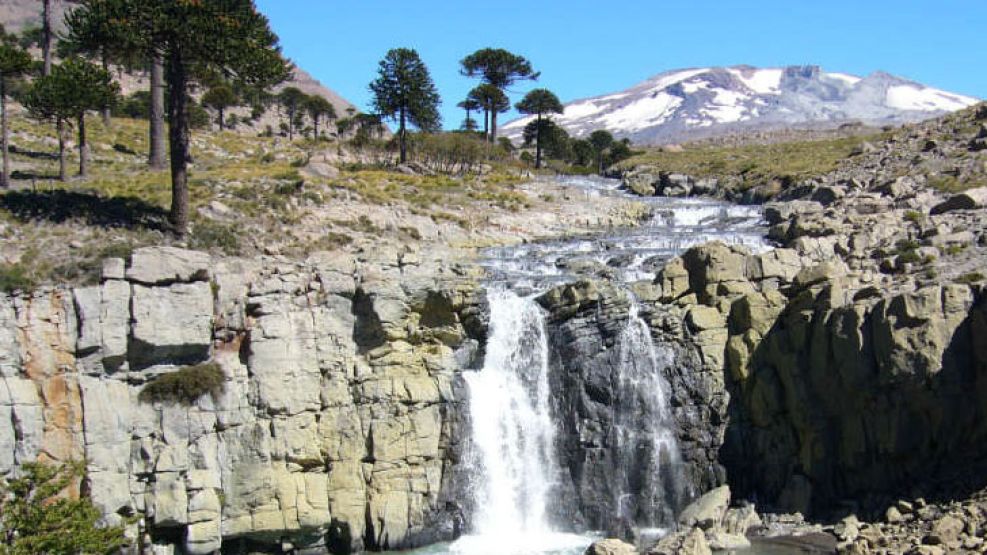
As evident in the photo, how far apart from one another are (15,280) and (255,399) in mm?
8313

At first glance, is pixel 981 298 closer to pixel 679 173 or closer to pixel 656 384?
pixel 656 384

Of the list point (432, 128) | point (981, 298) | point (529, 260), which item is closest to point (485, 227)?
point (529, 260)

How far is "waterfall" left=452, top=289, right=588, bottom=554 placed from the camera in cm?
2980

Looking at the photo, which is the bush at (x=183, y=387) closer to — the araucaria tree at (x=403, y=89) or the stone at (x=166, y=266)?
the stone at (x=166, y=266)

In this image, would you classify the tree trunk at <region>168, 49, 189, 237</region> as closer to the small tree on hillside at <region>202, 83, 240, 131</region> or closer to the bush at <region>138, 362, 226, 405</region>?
the bush at <region>138, 362, 226, 405</region>

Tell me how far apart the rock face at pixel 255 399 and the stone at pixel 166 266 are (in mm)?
51

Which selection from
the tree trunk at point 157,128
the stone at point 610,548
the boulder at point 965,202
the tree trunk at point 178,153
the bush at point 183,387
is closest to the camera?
the stone at point 610,548

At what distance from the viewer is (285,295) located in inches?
1178

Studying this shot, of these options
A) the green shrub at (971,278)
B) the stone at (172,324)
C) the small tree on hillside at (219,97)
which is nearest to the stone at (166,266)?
the stone at (172,324)

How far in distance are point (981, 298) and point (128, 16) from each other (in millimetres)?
32240

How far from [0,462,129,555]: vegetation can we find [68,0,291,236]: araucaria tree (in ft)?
47.6

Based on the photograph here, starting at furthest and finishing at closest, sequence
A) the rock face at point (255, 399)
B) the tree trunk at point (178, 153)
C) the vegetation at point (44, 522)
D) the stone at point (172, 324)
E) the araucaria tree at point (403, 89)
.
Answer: the araucaria tree at point (403, 89) → the tree trunk at point (178, 153) → the stone at point (172, 324) → the rock face at point (255, 399) → the vegetation at point (44, 522)

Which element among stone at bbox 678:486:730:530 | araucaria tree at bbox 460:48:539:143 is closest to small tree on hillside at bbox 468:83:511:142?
araucaria tree at bbox 460:48:539:143

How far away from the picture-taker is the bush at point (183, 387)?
88.7 feet
